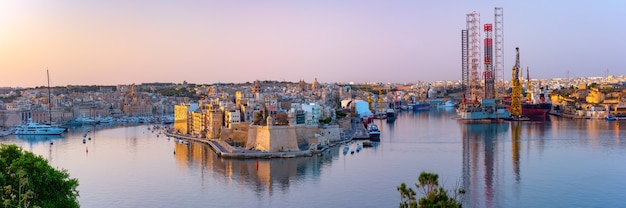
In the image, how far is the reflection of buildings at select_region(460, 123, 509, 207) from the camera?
24.6 feet

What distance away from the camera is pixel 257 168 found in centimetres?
960

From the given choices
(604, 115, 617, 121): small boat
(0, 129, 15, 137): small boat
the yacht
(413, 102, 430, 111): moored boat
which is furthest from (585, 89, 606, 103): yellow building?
(0, 129, 15, 137): small boat

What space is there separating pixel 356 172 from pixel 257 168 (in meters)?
1.51

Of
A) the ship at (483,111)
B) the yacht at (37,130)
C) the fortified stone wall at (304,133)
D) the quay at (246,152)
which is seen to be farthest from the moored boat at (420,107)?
the fortified stone wall at (304,133)

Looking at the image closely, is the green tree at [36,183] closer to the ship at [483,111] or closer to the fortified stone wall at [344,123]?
the fortified stone wall at [344,123]

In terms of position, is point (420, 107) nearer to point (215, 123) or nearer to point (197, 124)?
point (197, 124)

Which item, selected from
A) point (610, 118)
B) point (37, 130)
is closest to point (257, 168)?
point (37, 130)

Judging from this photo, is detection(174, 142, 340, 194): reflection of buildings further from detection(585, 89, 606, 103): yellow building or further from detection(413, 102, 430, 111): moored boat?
detection(413, 102, 430, 111): moored boat

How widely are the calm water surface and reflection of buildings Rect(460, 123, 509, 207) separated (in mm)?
19

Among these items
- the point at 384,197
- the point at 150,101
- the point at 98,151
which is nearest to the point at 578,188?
the point at 384,197

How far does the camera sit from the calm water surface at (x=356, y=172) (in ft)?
24.2

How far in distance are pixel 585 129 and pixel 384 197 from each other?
11.0 meters

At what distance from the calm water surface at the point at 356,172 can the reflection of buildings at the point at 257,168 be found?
0.05 ft

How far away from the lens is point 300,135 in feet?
39.1
